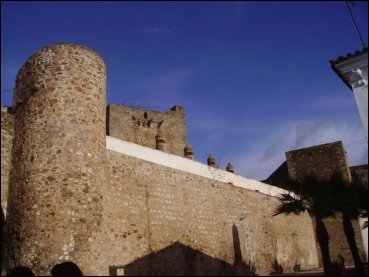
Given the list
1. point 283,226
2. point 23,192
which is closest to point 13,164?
point 23,192

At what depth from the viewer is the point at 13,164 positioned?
11219 millimetres

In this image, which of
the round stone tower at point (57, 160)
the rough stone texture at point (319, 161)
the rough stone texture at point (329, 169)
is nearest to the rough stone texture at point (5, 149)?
the round stone tower at point (57, 160)

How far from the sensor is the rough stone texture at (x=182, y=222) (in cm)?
1249

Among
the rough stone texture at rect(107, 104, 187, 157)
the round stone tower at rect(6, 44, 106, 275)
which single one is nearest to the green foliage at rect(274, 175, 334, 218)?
the round stone tower at rect(6, 44, 106, 275)

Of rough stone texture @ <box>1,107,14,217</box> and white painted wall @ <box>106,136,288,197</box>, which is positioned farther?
white painted wall @ <box>106,136,288,197</box>

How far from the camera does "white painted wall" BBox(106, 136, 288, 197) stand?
13479mm

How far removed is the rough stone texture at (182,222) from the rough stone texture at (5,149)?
2.74 meters

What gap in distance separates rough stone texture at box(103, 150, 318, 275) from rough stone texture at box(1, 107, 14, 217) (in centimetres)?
274

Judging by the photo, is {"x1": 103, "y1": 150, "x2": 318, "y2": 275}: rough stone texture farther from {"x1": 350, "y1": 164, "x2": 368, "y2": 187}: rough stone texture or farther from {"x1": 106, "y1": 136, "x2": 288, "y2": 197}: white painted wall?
{"x1": 350, "y1": 164, "x2": 368, "y2": 187}: rough stone texture

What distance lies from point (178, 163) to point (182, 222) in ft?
7.53

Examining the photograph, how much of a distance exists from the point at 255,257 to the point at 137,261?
7919 mm

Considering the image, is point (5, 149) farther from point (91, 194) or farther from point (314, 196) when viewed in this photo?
point (314, 196)

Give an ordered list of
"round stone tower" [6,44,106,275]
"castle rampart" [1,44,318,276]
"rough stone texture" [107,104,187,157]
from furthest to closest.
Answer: "rough stone texture" [107,104,187,157], "castle rampart" [1,44,318,276], "round stone tower" [6,44,106,275]

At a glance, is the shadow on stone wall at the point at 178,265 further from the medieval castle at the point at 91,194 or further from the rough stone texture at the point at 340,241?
the rough stone texture at the point at 340,241
